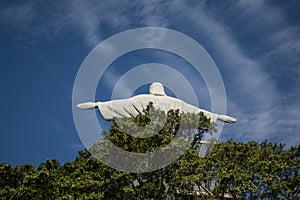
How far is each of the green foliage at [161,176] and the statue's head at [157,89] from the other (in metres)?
6.41

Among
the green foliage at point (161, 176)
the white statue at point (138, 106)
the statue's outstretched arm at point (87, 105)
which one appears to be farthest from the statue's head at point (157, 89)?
the green foliage at point (161, 176)

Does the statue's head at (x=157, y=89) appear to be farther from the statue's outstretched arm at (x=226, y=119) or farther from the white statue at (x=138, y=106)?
the statue's outstretched arm at (x=226, y=119)

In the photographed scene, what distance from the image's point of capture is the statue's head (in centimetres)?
2141

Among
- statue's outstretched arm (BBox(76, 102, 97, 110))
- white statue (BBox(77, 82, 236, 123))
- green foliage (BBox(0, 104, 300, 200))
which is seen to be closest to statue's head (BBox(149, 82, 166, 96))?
white statue (BBox(77, 82, 236, 123))

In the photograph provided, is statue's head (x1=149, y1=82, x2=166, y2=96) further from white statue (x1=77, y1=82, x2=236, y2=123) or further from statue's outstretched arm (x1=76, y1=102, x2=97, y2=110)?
statue's outstretched arm (x1=76, y1=102, x2=97, y2=110)

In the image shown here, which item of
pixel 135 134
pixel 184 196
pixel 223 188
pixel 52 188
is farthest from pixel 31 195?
pixel 223 188

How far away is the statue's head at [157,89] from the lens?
21409mm

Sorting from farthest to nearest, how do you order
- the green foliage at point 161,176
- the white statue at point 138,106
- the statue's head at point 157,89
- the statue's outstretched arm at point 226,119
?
the statue's head at point 157,89 → the statue's outstretched arm at point 226,119 → the white statue at point 138,106 → the green foliage at point 161,176

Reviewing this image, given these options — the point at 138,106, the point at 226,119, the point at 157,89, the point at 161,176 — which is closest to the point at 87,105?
the point at 138,106

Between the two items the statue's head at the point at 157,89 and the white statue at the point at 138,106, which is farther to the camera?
the statue's head at the point at 157,89

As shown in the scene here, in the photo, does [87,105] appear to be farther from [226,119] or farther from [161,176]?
[161,176]

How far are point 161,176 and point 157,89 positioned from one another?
7878 millimetres

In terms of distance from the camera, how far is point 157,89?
2153cm

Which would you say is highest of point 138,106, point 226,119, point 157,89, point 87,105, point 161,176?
point 157,89
